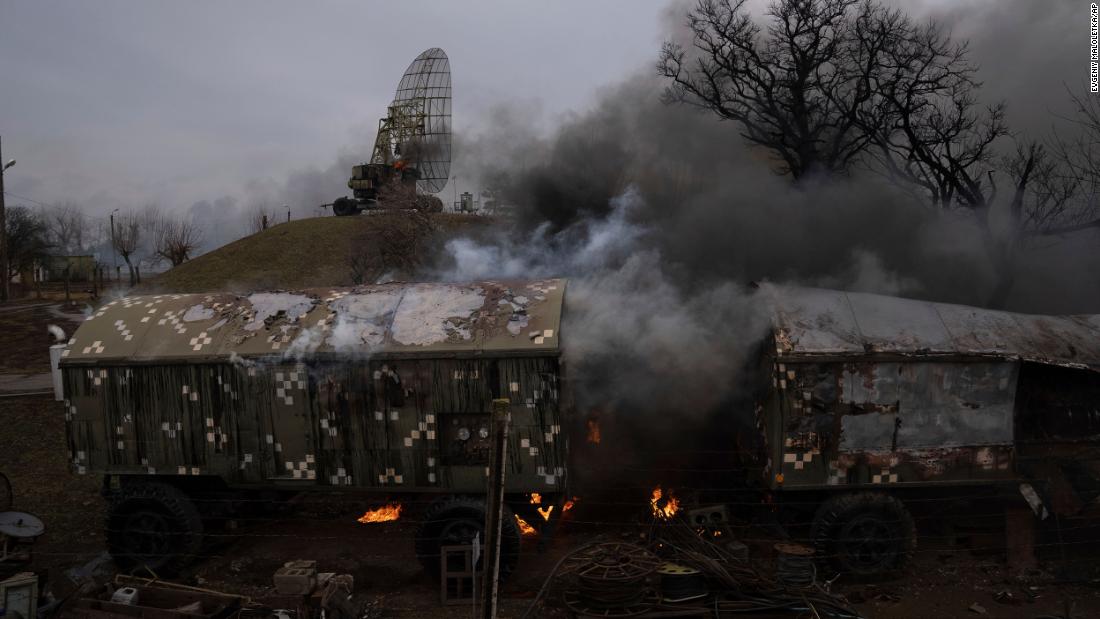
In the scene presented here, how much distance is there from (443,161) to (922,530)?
2221cm

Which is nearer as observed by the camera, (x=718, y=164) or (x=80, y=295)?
(x=718, y=164)

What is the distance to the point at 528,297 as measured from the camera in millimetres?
8008

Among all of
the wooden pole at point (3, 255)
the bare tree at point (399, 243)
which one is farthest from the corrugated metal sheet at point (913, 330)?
the wooden pole at point (3, 255)

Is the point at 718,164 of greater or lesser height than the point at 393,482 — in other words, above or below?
above

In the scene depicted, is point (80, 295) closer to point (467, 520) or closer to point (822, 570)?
point (467, 520)

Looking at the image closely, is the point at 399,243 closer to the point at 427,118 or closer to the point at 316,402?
the point at 427,118

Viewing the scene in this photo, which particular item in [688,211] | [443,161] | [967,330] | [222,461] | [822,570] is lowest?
[822,570]

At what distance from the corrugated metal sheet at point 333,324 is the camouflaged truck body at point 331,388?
0.7 inches

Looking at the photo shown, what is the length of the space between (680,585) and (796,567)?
1346 millimetres

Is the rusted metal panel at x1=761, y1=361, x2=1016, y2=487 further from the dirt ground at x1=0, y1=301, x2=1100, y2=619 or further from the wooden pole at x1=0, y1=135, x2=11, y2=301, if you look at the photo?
the wooden pole at x1=0, y1=135, x2=11, y2=301

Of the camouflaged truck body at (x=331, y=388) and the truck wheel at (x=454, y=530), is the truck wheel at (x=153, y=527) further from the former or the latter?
the truck wheel at (x=454, y=530)

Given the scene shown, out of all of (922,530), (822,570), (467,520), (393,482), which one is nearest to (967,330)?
Result: (922,530)

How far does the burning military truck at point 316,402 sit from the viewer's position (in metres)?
7.52

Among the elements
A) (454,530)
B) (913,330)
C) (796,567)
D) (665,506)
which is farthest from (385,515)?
(913,330)
